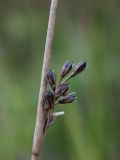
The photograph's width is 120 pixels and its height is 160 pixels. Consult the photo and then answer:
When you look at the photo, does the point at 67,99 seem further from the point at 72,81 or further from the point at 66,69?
the point at 72,81

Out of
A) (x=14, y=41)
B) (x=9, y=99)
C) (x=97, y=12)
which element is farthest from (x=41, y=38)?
(x=9, y=99)

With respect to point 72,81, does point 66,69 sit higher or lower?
lower

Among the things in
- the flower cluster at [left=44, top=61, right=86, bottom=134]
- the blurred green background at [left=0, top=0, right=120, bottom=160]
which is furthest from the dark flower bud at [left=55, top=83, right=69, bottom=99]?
the blurred green background at [left=0, top=0, right=120, bottom=160]

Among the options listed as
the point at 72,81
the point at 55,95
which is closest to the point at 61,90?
the point at 55,95

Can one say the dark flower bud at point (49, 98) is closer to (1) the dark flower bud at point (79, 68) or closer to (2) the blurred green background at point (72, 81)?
(1) the dark flower bud at point (79, 68)

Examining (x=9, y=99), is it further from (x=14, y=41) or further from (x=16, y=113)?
(x=14, y=41)

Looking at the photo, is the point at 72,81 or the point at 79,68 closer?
the point at 79,68

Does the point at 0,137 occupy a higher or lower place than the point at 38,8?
lower

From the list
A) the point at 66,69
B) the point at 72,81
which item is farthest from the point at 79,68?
the point at 72,81

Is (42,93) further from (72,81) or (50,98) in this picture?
(72,81)
